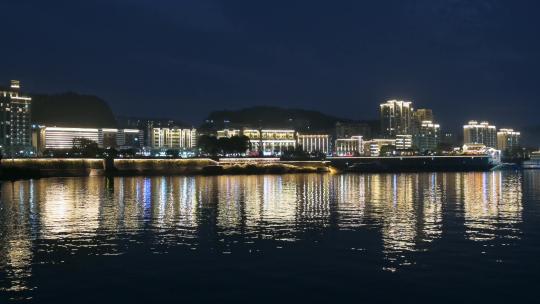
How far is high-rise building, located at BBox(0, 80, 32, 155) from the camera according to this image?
542 feet

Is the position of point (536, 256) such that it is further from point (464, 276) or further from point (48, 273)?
point (48, 273)

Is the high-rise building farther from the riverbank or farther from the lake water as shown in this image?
the lake water

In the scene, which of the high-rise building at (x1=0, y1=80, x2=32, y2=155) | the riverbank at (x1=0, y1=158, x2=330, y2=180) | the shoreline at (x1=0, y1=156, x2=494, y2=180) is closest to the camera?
the shoreline at (x1=0, y1=156, x2=494, y2=180)

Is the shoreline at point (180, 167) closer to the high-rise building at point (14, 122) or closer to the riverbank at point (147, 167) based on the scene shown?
the riverbank at point (147, 167)

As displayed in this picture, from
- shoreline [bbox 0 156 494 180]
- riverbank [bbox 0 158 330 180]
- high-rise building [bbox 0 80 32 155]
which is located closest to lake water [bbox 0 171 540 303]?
shoreline [bbox 0 156 494 180]

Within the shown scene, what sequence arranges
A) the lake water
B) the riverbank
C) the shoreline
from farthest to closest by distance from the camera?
the riverbank
the shoreline
the lake water

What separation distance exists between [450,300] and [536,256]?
7448 mm

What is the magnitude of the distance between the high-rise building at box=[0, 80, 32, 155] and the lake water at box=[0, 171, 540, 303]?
141999 mm

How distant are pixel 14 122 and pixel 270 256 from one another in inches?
6574

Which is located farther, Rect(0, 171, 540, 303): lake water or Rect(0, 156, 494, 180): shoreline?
Rect(0, 156, 494, 180): shoreline

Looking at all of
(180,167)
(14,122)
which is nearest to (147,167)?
(180,167)

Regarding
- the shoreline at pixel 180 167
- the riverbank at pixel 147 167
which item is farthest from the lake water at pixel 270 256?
the riverbank at pixel 147 167

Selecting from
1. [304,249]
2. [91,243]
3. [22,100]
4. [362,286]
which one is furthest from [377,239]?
[22,100]

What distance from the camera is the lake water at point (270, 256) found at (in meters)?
15.8
